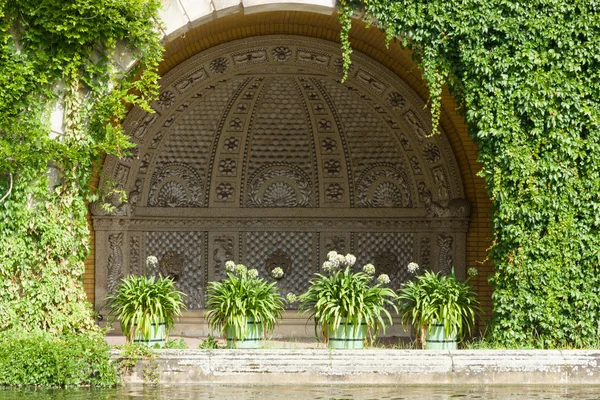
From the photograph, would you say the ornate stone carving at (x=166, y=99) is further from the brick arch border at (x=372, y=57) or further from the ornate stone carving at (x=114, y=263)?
the ornate stone carving at (x=114, y=263)

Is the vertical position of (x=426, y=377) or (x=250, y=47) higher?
(x=250, y=47)

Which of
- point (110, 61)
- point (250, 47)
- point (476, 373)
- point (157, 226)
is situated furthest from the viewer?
point (157, 226)

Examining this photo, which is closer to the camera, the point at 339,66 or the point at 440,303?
the point at 440,303

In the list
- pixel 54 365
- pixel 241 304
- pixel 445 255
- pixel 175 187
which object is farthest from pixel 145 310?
pixel 445 255

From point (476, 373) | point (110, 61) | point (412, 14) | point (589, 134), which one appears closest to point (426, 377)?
point (476, 373)

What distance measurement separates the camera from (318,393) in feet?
32.1

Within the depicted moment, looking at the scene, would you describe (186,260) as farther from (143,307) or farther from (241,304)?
(241,304)

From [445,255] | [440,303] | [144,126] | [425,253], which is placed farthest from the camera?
[425,253]

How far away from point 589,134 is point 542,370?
2.81 metres

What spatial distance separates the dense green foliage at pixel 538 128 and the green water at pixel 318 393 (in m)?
1.35

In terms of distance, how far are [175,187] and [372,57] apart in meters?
3.63

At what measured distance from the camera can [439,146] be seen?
45.8 feet

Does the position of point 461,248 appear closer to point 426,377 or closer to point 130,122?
point 426,377

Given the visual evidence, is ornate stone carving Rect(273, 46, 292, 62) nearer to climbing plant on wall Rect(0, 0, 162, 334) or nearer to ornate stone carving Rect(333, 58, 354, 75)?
ornate stone carving Rect(333, 58, 354, 75)
